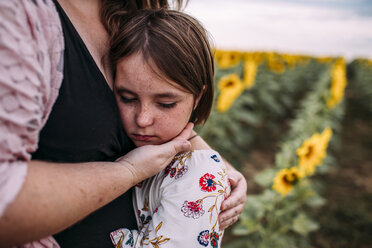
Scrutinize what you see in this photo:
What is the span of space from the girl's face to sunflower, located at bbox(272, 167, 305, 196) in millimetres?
1291

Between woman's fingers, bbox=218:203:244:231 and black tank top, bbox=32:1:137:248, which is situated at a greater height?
black tank top, bbox=32:1:137:248

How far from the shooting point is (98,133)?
2.79 feet

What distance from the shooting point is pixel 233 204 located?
1124 millimetres

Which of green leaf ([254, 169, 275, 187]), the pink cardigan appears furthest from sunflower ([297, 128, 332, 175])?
the pink cardigan

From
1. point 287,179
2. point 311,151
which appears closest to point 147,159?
point 287,179

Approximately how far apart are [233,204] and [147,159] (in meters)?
0.40

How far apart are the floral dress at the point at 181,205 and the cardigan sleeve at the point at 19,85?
17.8 inches

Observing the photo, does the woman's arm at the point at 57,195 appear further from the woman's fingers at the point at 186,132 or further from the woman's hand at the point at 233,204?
the woman's hand at the point at 233,204

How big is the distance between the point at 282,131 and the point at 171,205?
252 inches

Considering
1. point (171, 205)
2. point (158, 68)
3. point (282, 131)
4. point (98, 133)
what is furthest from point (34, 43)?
point (282, 131)

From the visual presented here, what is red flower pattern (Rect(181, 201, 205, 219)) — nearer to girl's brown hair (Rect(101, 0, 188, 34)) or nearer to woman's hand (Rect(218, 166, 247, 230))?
woman's hand (Rect(218, 166, 247, 230))

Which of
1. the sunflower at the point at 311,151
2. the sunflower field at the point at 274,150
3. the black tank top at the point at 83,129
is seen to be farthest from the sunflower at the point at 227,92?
the black tank top at the point at 83,129

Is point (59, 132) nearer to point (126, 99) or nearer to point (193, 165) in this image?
point (126, 99)

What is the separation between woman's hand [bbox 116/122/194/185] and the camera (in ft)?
2.85
